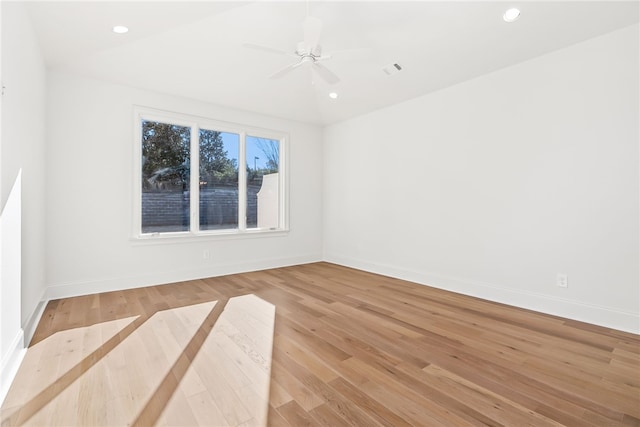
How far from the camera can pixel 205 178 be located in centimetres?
484

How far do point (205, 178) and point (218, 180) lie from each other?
0.21m

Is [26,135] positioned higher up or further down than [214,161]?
further down

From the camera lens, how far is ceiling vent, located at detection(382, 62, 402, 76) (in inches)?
155

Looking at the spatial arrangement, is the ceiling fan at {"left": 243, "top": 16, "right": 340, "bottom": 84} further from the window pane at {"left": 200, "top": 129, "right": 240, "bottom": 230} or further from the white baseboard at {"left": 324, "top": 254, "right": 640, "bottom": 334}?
the white baseboard at {"left": 324, "top": 254, "right": 640, "bottom": 334}

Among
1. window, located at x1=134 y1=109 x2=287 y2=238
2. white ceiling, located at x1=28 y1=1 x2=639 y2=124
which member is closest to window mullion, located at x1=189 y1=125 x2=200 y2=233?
window, located at x1=134 y1=109 x2=287 y2=238

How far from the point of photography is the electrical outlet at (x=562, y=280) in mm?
3137

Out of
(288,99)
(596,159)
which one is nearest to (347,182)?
(288,99)

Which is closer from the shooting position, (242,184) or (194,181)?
(194,181)

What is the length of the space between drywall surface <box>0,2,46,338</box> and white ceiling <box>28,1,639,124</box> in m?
0.33

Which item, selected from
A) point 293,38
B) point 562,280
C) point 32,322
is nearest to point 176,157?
point 293,38

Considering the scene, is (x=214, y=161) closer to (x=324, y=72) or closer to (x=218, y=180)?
(x=218, y=180)

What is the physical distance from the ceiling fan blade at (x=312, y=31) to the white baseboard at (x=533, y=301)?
3211mm

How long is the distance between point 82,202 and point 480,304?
188 inches

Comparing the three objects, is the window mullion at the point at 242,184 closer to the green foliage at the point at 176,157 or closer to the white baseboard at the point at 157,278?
the green foliage at the point at 176,157
